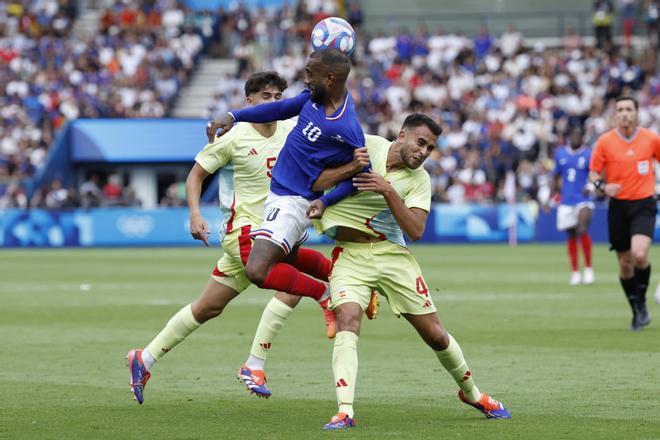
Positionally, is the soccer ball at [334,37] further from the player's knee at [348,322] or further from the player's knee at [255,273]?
the player's knee at [348,322]

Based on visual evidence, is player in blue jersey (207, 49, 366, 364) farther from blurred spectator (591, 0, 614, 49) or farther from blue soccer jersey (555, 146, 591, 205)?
blurred spectator (591, 0, 614, 49)

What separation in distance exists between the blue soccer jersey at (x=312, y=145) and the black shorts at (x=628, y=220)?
6.31 metres

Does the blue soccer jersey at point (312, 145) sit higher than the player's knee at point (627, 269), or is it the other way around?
the blue soccer jersey at point (312, 145)

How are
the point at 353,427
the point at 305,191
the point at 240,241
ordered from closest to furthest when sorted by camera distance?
the point at 353,427, the point at 305,191, the point at 240,241

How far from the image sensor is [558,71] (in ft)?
134

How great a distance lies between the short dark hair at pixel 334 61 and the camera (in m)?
8.31

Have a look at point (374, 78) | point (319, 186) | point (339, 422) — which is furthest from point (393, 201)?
point (374, 78)

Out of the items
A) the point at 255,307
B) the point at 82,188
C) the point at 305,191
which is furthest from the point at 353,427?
the point at 82,188

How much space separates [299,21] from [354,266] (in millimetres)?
38511

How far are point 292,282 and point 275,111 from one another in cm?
122

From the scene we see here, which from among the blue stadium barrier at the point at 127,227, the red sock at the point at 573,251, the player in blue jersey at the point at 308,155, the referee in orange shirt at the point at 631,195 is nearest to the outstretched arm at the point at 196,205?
the player in blue jersey at the point at 308,155

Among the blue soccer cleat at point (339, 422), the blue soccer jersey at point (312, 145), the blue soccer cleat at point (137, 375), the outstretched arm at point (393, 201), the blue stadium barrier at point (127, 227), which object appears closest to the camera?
the blue soccer cleat at point (339, 422)

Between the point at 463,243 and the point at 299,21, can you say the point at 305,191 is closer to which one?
the point at 463,243

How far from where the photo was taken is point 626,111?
13953 mm
